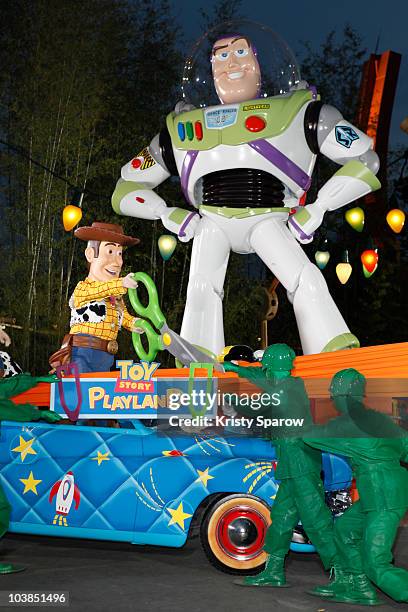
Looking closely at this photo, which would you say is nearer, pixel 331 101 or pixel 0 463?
pixel 0 463

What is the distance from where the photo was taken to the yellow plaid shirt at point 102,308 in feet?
22.4

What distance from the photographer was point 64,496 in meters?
→ 5.45

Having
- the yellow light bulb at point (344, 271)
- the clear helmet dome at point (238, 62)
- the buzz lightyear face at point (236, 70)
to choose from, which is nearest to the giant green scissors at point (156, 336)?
the buzz lightyear face at point (236, 70)

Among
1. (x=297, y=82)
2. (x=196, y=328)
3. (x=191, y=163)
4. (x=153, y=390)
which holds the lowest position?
(x=153, y=390)

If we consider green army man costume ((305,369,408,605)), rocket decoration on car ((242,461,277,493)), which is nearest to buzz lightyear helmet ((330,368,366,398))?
green army man costume ((305,369,408,605))

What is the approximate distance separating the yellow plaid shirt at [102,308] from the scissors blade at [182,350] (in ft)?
2.06

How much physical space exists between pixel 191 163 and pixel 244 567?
3.33m

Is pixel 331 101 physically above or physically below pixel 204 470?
above

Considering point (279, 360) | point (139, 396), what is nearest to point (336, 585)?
point (279, 360)

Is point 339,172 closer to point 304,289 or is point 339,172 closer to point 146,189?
point 304,289

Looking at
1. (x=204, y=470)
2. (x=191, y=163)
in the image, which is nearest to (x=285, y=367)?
(x=204, y=470)

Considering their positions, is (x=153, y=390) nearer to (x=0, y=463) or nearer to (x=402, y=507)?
(x=0, y=463)

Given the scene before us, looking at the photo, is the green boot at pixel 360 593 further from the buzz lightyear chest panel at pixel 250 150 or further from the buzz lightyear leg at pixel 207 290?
the buzz lightyear chest panel at pixel 250 150

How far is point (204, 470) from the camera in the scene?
205 inches
